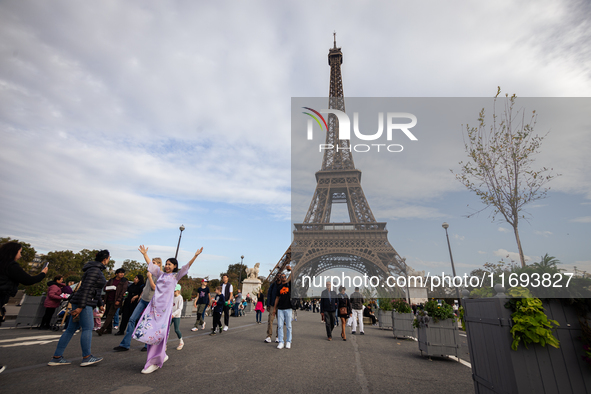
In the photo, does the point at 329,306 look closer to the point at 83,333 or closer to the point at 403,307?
the point at 403,307

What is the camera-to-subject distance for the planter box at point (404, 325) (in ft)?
34.0

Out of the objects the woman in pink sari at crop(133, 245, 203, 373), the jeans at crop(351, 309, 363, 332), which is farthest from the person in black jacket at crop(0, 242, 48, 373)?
the jeans at crop(351, 309, 363, 332)

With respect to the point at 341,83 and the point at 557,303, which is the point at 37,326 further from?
Answer: the point at 341,83

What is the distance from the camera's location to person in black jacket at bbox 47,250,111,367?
14.5 feet

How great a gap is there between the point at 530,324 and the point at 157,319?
16.0ft

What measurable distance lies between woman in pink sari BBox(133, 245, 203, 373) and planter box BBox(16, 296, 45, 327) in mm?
7735

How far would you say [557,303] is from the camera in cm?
285

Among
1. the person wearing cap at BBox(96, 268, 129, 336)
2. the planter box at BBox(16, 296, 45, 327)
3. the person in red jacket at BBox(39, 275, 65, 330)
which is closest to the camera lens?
the person wearing cap at BBox(96, 268, 129, 336)

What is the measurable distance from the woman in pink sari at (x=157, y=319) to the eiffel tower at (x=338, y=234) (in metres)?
26.3

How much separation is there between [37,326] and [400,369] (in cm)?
1151

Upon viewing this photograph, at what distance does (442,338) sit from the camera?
21.3 feet

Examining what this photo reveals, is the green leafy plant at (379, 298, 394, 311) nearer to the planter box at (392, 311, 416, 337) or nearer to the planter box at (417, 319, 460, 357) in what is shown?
the planter box at (392, 311, 416, 337)

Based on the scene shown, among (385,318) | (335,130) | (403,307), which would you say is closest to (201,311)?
(403,307)

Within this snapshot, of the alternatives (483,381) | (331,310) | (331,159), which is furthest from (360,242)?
(483,381)
